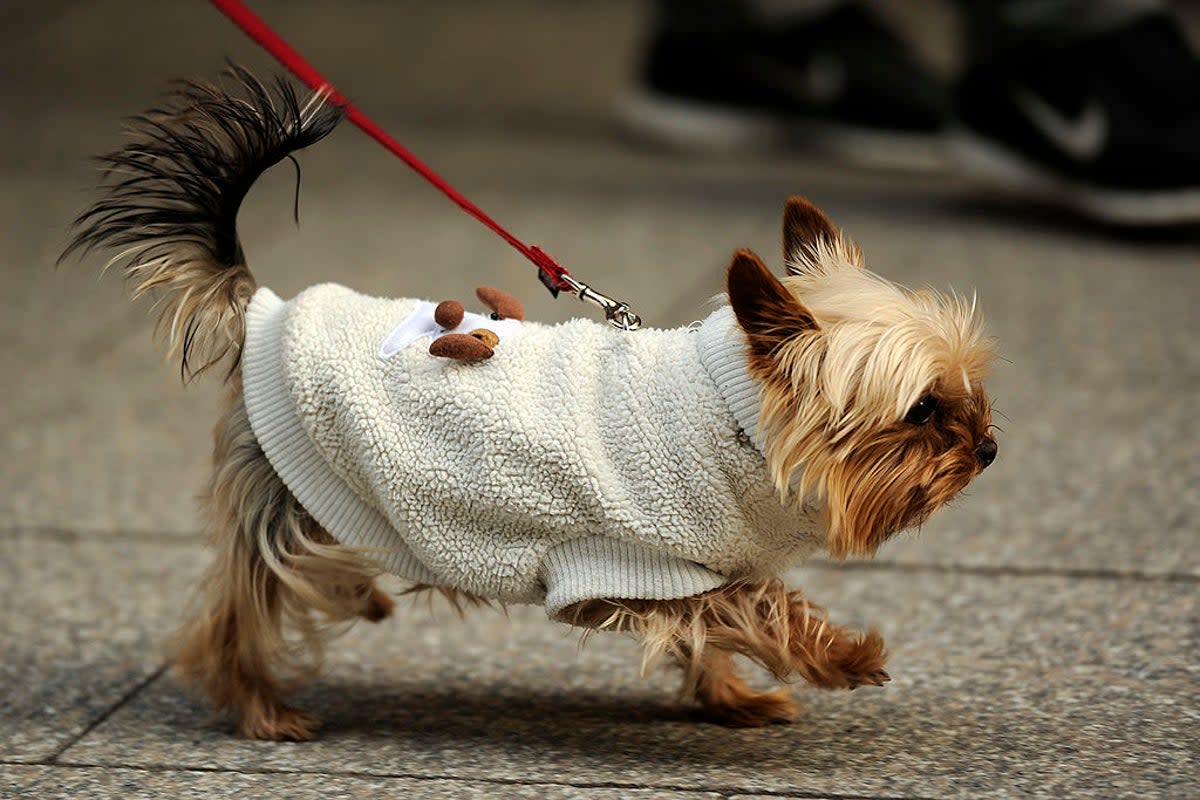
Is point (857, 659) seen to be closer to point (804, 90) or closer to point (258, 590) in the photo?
point (258, 590)

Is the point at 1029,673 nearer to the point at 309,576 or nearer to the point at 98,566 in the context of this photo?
the point at 309,576

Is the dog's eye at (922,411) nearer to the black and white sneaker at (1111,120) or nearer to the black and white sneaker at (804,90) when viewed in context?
the black and white sneaker at (1111,120)

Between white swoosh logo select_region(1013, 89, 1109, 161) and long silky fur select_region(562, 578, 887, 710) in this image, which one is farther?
white swoosh logo select_region(1013, 89, 1109, 161)

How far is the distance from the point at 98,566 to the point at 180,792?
146 centimetres

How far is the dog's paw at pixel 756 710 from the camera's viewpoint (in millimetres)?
3594

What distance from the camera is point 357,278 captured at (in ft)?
22.9

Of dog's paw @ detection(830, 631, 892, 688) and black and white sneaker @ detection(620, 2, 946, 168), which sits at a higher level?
black and white sneaker @ detection(620, 2, 946, 168)

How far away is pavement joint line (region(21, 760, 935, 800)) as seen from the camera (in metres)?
3.20

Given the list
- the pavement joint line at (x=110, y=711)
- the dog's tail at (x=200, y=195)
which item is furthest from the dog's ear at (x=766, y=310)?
the pavement joint line at (x=110, y=711)

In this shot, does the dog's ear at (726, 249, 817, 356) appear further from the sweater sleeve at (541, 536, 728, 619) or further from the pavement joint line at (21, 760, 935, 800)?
the pavement joint line at (21, 760, 935, 800)

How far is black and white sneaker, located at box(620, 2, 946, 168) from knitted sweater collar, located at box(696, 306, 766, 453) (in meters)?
5.50

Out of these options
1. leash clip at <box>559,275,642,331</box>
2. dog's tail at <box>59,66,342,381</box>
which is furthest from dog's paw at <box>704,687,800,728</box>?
dog's tail at <box>59,66,342,381</box>

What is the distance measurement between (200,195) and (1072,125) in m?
4.65

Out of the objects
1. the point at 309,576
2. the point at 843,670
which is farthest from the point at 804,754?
the point at 309,576
